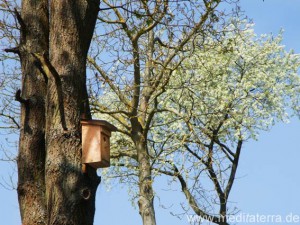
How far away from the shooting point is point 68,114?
18.9 ft

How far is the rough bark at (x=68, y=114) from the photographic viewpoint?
5445 mm

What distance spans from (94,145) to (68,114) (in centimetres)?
39

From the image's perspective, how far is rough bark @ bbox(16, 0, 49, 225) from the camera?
A: 20.7 feet

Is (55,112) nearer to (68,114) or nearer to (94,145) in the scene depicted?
(68,114)

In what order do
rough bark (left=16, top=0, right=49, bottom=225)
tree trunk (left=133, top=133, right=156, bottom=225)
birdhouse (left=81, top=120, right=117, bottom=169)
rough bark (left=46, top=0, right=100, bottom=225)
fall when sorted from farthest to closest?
tree trunk (left=133, top=133, right=156, bottom=225) < rough bark (left=16, top=0, right=49, bottom=225) < birdhouse (left=81, top=120, right=117, bottom=169) < rough bark (left=46, top=0, right=100, bottom=225)

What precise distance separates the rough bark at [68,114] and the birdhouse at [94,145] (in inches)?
2.7

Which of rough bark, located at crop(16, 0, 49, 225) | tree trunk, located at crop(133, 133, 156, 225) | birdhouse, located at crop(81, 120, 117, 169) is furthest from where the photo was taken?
tree trunk, located at crop(133, 133, 156, 225)

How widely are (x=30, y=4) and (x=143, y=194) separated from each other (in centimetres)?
599

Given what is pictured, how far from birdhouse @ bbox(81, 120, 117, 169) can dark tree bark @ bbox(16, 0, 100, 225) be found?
0.21 ft

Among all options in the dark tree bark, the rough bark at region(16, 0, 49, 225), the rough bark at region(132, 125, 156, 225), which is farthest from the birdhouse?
the rough bark at region(132, 125, 156, 225)

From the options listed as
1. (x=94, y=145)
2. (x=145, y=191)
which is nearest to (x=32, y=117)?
(x=94, y=145)

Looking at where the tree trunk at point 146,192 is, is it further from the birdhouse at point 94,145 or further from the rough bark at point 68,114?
the rough bark at point 68,114

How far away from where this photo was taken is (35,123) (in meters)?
6.58

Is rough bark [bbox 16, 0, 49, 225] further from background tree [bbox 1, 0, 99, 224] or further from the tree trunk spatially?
the tree trunk
